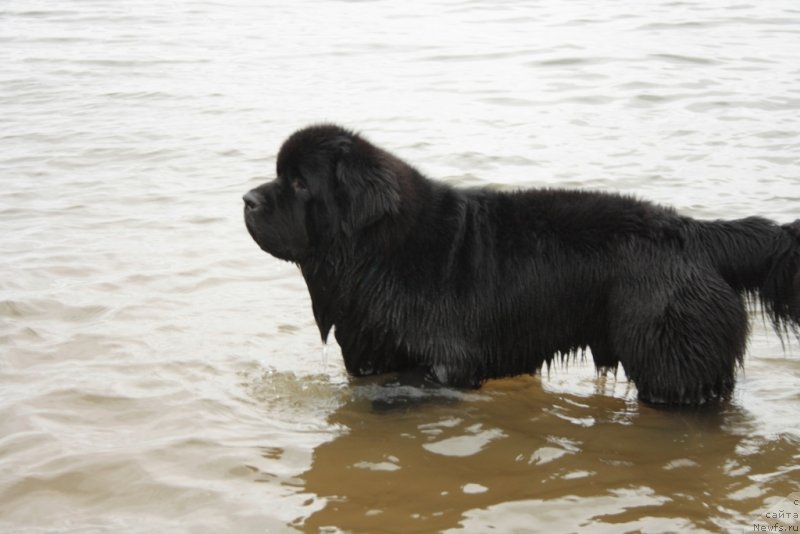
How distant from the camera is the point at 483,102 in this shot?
11156 millimetres

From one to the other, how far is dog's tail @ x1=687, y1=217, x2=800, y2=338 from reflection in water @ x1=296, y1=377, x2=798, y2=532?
579mm

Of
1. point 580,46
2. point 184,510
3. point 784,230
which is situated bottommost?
point 184,510

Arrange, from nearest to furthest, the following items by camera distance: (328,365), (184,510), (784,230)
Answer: (184,510), (784,230), (328,365)

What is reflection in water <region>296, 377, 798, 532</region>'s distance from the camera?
4039mm

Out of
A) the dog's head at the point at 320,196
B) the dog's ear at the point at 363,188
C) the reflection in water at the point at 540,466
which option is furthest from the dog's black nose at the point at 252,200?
the reflection in water at the point at 540,466

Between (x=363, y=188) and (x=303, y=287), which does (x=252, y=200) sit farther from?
(x=303, y=287)

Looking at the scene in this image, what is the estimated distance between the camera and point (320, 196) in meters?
5.00

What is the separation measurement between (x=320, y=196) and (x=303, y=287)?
1877 mm

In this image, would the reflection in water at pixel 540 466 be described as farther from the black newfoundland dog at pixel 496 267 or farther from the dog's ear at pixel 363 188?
the dog's ear at pixel 363 188

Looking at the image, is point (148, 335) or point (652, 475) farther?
point (148, 335)

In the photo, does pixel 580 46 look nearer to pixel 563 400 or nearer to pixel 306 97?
pixel 306 97

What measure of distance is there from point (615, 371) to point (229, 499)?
2067mm

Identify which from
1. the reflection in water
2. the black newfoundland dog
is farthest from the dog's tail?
the reflection in water

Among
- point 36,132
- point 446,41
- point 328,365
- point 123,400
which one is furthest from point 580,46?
point 123,400
